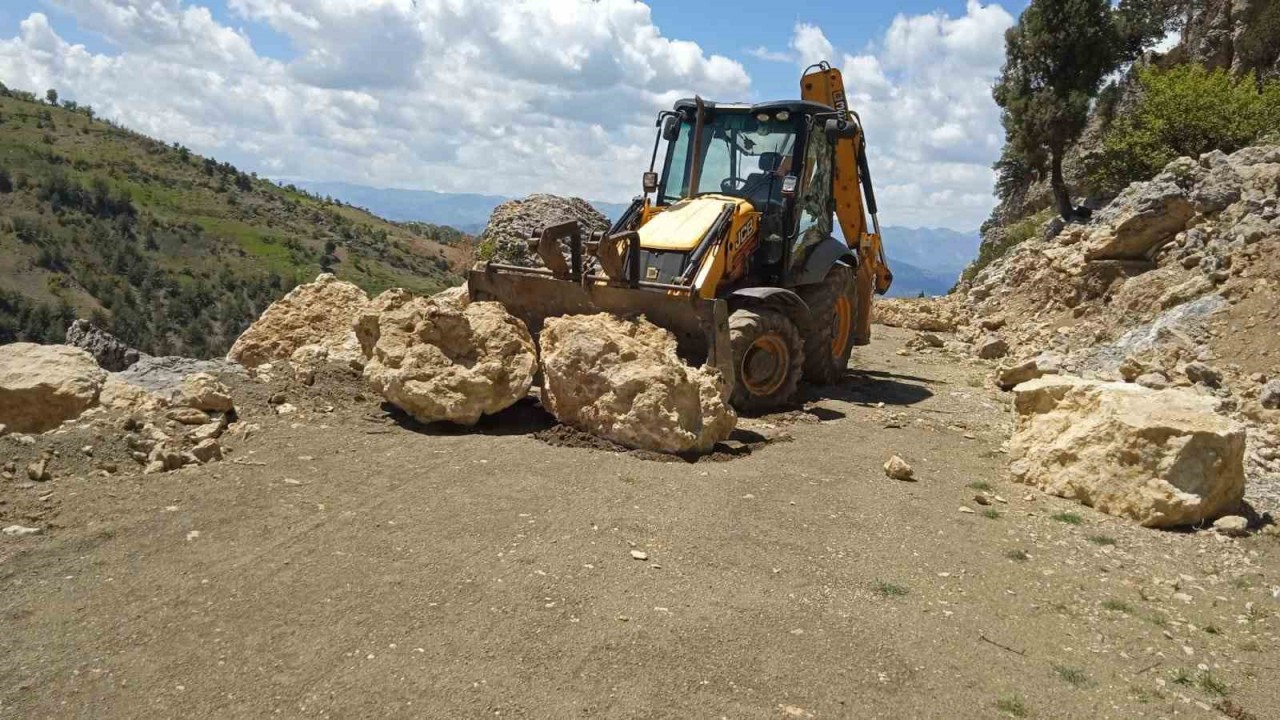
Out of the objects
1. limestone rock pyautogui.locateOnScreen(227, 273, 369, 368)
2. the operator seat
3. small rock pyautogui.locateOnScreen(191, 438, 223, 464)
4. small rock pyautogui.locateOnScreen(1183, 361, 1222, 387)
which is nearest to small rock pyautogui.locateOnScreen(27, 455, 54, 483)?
small rock pyautogui.locateOnScreen(191, 438, 223, 464)

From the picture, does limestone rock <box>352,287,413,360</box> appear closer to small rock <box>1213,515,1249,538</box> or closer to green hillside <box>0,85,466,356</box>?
small rock <box>1213,515,1249,538</box>

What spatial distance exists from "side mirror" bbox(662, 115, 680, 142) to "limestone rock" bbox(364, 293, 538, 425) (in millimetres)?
3576

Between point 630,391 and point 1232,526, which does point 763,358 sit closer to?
point 630,391

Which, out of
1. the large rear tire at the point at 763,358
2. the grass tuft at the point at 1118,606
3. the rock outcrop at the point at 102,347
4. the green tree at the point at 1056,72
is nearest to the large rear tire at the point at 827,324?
the large rear tire at the point at 763,358

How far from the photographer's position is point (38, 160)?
62688mm

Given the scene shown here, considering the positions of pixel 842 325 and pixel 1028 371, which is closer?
pixel 1028 371

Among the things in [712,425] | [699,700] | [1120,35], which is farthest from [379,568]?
[1120,35]

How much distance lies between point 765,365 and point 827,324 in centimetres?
165

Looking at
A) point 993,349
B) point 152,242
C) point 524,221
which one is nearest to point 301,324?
point 524,221

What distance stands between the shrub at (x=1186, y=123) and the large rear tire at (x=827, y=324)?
984 cm

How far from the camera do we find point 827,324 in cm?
1016

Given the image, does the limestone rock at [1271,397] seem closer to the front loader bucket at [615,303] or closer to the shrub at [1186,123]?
the front loader bucket at [615,303]

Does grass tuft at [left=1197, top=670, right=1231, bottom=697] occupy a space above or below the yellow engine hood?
below

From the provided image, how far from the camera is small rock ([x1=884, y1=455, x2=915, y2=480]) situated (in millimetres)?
6816
